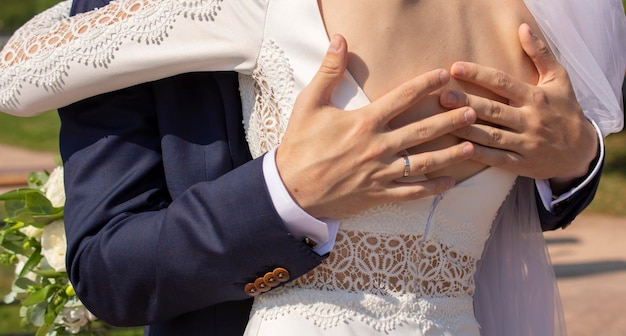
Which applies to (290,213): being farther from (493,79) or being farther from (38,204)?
(38,204)

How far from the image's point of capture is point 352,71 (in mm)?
1416

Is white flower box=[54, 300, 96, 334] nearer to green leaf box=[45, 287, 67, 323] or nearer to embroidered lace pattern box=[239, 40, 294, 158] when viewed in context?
green leaf box=[45, 287, 67, 323]

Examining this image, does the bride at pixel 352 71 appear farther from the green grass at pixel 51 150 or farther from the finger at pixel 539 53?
the green grass at pixel 51 150

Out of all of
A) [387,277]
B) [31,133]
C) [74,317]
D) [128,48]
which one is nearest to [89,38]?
[128,48]

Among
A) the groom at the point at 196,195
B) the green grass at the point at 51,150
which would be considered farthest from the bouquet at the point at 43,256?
the green grass at the point at 51,150

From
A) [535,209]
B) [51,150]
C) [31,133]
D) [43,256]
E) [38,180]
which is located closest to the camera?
[535,209]

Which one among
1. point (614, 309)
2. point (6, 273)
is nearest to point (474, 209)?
point (614, 309)

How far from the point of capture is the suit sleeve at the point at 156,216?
1439mm

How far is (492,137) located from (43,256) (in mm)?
1397

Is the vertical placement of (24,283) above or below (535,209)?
below

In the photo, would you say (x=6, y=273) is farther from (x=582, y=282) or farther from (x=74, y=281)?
(x=74, y=281)

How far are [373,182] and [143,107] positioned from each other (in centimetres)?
48

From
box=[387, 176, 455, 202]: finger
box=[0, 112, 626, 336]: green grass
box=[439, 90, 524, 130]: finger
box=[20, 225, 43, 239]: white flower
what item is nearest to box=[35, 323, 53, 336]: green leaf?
box=[20, 225, 43, 239]: white flower

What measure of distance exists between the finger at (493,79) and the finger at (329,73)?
20 cm
